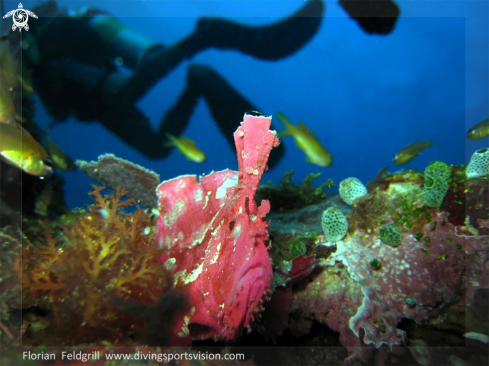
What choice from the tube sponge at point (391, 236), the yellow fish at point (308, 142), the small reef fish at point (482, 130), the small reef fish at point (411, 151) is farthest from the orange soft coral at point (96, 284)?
the small reef fish at point (482, 130)

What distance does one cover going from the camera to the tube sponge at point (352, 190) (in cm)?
362

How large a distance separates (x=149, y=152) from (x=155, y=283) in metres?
7.07

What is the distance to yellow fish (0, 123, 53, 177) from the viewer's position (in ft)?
8.44

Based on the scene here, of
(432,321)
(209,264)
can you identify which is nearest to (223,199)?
(209,264)

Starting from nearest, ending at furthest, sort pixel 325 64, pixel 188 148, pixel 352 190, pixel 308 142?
pixel 352 190 < pixel 308 142 < pixel 188 148 < pixel 325 64

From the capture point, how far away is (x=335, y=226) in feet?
8.99

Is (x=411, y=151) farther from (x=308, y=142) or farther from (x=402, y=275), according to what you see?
(x=402, y=275)

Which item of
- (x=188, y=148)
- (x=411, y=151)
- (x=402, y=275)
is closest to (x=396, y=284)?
(x=402, y=275)

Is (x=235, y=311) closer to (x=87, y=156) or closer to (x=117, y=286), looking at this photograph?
(x=117, y=286)

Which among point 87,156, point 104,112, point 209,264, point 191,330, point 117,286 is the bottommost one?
point 191,330

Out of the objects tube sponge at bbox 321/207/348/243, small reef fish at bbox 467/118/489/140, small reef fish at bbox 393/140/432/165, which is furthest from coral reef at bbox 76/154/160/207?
small reef fish at bbox 467/118/489/140

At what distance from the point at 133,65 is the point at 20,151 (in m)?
5.92

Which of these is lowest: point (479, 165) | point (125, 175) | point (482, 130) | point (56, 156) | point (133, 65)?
point (125, 175)

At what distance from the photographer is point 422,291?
7.61 feet
